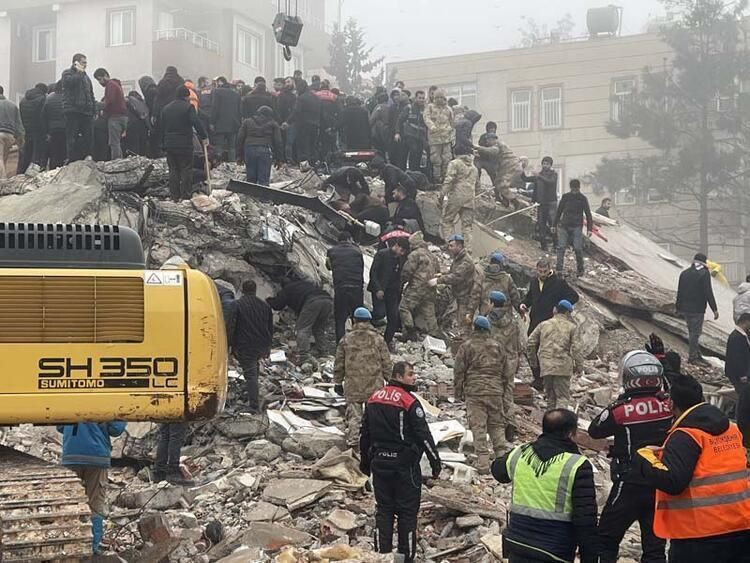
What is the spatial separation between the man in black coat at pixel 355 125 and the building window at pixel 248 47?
2570 cm

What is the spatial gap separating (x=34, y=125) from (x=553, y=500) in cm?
1469

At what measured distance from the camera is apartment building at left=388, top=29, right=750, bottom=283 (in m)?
42.8

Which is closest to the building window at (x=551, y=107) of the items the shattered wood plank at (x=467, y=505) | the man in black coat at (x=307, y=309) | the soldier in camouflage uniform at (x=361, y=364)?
the man in black coat at (x=307, y=309)

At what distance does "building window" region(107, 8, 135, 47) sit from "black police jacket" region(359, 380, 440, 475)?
A: 36861 mm

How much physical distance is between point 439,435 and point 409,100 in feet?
34.5

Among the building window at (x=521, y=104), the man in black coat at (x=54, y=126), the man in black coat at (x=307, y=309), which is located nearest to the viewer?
the man in black coat at (x=307, y=309)

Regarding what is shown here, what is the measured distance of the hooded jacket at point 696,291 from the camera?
675 inches

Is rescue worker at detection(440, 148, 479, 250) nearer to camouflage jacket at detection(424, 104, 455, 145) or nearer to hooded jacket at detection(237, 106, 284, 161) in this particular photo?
camouflage jacket at detection(424, 104, 455, 145)

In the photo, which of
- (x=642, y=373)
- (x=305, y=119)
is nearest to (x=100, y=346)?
(x=642, y=373)

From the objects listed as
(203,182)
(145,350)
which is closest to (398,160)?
(203,182)

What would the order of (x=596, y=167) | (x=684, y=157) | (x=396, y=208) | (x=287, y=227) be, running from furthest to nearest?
(x=596, y=167)
(x=684, y=157)
(x=396, y=208)
(x=287, y=227)

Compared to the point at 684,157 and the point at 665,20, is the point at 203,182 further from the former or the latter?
the point at 665,20

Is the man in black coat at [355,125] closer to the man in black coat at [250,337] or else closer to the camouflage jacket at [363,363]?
the man in black coat at [250,337]

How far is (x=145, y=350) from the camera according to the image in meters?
6.64
